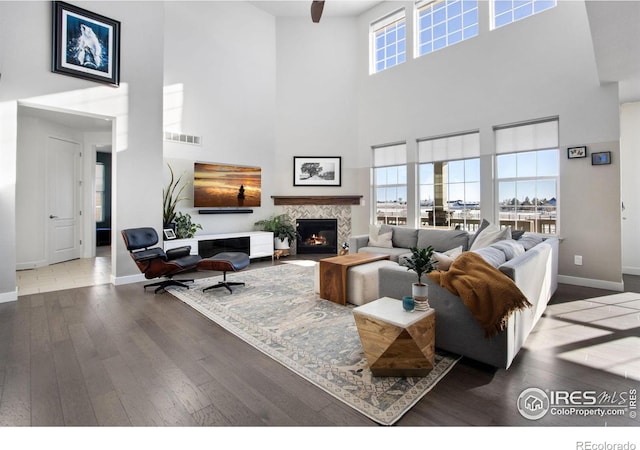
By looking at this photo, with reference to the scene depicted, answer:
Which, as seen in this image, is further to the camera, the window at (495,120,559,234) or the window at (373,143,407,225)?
the window at (373,143,407,225)

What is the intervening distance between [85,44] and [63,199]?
3.54 metres

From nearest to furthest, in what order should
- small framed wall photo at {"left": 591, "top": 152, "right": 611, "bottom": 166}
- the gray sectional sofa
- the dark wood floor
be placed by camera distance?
1. the dark wood floor
2. the gray sectional sofa
3. small framed wall photo at {"left": 591, "top": 152, "right": 611, "bottom": 166}

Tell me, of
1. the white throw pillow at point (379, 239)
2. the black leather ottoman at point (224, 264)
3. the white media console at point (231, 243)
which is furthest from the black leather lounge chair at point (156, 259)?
the white throw pillow at point (379, 239)

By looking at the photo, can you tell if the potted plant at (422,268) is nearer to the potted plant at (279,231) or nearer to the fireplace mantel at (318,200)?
the potted plant at (279,231)

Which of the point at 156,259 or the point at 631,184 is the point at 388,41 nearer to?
the point at 631,184

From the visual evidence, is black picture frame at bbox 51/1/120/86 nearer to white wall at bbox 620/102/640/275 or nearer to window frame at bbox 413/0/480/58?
window frame at bbox 413/0/480/58

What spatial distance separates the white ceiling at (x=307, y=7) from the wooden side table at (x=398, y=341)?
7.41m

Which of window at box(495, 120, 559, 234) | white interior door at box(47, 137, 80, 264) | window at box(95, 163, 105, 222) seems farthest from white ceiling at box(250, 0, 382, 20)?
window at box(95, 163, 105, 222)

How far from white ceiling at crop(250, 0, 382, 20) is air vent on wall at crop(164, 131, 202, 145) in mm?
3554

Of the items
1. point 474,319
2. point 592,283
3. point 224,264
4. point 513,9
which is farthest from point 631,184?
point 224,264

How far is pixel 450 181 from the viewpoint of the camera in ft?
19.7

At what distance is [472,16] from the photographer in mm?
5684

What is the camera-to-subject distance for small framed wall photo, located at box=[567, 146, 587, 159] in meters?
4.40
